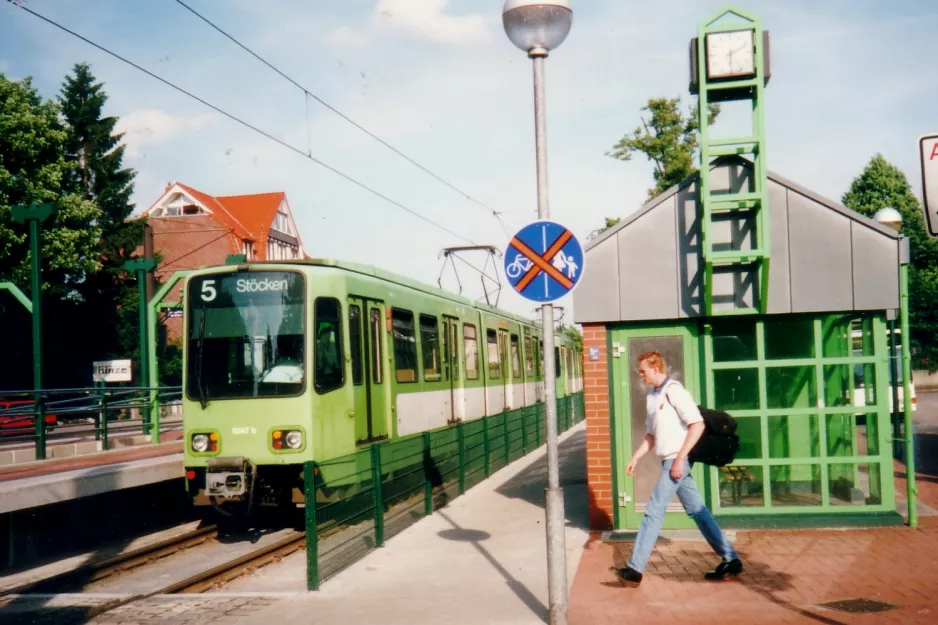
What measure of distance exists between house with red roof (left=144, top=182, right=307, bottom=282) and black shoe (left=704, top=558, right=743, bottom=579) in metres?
48.1

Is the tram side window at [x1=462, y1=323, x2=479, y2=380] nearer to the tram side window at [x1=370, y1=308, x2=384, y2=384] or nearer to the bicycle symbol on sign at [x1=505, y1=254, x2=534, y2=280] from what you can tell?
the tram side window at [x1=370, y1=308, x2=384, y2=384]

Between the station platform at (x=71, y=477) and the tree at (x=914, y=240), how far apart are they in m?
46.6

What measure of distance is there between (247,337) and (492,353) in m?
9.29

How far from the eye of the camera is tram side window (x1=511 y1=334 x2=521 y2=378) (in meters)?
22.1

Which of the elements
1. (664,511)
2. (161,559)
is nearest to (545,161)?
(664,511)

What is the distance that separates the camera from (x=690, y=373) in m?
9.54

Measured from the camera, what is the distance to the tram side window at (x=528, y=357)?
78.5 ft

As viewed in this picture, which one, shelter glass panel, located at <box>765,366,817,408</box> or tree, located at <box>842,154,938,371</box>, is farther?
tree, located at <box>842,154,938,371</box>

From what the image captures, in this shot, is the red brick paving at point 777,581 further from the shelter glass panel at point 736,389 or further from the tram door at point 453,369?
the tram door at point 453,369

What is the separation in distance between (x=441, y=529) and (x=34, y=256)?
10.5 m

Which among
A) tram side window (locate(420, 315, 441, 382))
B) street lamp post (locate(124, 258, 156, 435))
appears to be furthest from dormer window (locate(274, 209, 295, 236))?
tram side window (locate(420, 315, 441, 382))

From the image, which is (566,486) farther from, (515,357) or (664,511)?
(515,357)

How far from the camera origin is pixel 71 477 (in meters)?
10.7

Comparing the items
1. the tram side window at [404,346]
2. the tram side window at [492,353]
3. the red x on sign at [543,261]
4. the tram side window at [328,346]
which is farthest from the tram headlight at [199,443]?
the tram side window at [492,353]
